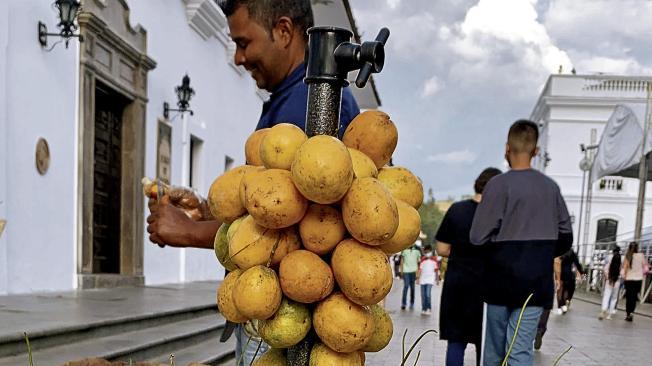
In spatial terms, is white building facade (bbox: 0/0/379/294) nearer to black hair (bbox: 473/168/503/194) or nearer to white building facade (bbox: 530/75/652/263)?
black hair (bbox: 473/168/503/194)

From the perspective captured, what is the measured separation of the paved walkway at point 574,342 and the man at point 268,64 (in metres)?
3.42

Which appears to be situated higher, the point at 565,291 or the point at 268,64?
the point at 268,64

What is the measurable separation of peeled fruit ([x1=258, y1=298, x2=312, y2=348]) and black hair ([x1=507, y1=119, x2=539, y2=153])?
2293 millimetres

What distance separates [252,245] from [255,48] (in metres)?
0.63

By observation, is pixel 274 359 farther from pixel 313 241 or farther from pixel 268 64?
pixel 268 64

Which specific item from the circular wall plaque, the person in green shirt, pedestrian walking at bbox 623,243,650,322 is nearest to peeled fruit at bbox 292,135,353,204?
the circular wall plaque

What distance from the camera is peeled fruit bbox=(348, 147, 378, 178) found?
37.1 inches

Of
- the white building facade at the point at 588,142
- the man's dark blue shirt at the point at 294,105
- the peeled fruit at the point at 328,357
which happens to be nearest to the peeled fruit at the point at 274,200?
the peeled fruit at the point at 328,357

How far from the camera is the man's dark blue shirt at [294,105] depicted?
1.34m

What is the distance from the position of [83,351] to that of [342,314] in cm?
386

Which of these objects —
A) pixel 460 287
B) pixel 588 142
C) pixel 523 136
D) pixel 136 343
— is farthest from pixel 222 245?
pixel 588 142

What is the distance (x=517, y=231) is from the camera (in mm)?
2816

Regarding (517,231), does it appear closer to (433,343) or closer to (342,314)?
(342,314)

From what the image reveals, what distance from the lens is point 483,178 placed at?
3.89 metres
